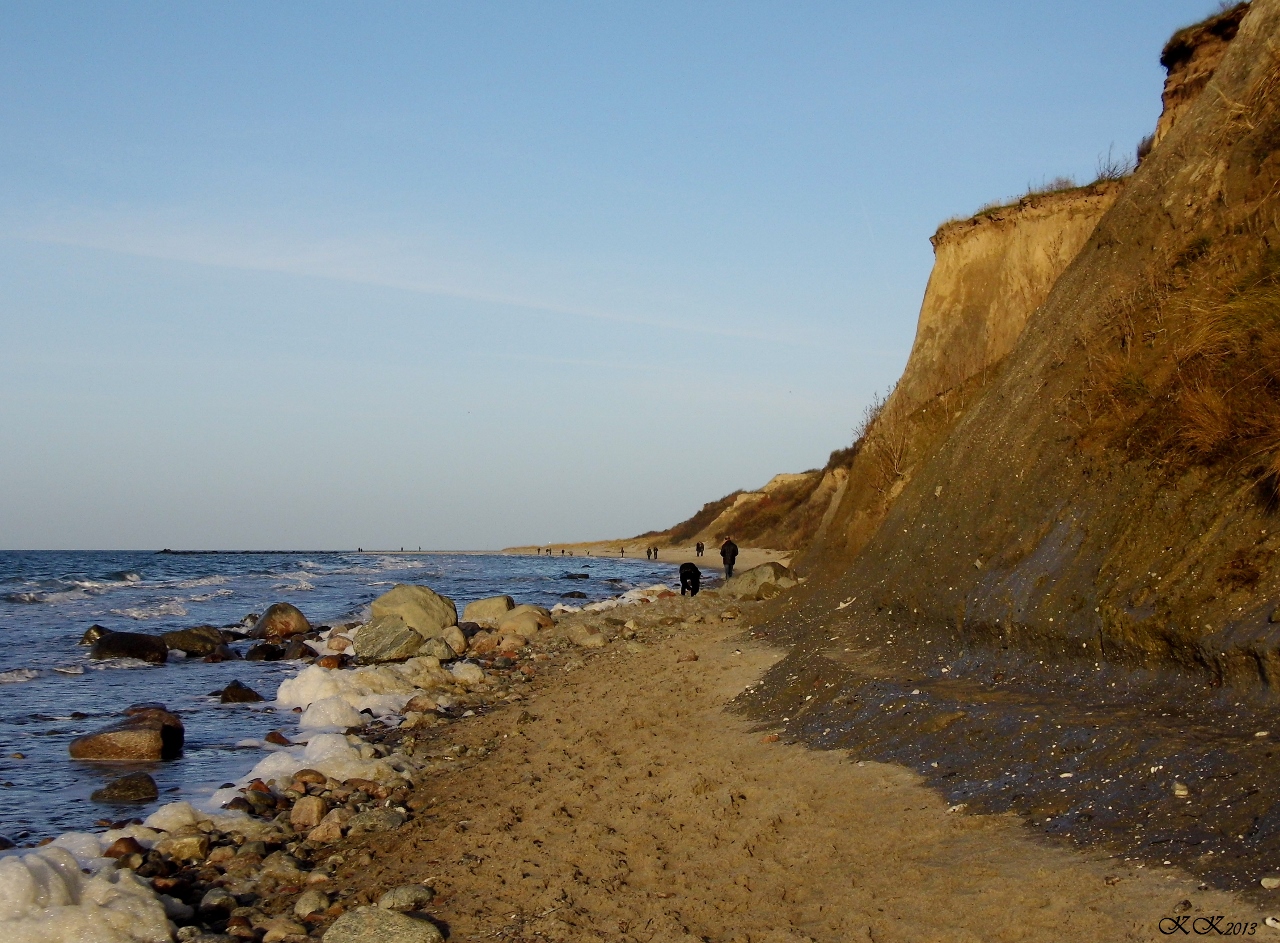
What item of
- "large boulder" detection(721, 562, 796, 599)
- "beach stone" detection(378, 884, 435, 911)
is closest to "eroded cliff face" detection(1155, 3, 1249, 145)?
"large boulder" detection(721, 562, 796, 599)

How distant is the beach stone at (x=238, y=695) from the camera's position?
15902mm

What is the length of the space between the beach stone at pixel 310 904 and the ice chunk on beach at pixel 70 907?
2.51 ft

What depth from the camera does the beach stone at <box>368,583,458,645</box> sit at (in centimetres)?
2170

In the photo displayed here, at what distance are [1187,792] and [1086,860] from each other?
2.62ft

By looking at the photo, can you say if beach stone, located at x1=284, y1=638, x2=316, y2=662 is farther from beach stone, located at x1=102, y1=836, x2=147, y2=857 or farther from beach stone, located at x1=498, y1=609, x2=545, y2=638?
beach stone, located at x1=102, y1=836, x2=147, y2=857

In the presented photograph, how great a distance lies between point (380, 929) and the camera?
5941mm

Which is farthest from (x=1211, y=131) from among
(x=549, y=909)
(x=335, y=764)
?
(x=335, y=764)

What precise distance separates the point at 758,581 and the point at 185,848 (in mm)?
17995

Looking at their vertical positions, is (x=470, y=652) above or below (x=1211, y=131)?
below

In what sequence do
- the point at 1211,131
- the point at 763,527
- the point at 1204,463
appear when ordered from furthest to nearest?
the point at 763,527
the point at 1211,131
the point at 1204,463

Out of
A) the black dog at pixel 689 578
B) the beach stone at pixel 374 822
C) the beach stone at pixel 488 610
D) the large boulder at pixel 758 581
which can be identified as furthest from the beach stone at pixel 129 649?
the beach stone at pixel 374 822

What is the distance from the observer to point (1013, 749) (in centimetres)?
734

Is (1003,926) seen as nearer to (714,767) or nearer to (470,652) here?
(714,767)

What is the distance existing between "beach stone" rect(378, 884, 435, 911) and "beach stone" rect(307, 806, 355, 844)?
191cm
